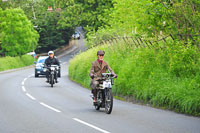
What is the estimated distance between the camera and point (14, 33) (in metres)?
67.6

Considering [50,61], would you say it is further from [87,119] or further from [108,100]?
[87,119]

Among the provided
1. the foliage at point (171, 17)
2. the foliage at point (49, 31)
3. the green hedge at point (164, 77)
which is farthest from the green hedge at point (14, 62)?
the green hedge at point (164, 77)

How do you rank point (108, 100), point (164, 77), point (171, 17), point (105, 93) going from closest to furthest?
point (108, 100)
point (105, 93)
point (164, 77)
point (171, 17)

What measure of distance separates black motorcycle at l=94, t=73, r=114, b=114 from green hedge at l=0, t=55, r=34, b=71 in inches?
1750

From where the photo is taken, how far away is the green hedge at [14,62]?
193 ft

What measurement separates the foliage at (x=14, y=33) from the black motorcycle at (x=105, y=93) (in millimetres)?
54293

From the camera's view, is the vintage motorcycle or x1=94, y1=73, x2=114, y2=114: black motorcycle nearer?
x1=94, y1=73, x2=114, y2=114: black motorcycle

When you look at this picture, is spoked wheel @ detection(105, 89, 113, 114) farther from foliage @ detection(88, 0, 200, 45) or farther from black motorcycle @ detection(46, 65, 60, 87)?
black motorcycle @ detection(46, 65, 60, 87)

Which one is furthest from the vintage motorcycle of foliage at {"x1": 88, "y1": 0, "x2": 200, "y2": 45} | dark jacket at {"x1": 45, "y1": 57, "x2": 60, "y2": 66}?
foliage at {"x1": 88, "y1": 0, "x2": 200, "y2": 45}

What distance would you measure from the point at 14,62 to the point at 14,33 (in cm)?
544

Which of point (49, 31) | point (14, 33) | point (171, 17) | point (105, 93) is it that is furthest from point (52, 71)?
point (49, 31)

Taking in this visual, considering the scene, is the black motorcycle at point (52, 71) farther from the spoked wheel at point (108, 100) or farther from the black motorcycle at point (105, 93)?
the spoked wheel at point (108, 100)

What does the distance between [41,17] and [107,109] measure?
8298 cm

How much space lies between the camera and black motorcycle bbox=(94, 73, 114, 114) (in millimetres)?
12469
